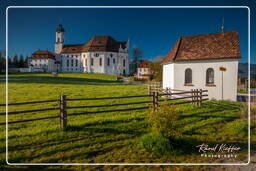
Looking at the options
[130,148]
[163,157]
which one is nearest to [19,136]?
[130,148]

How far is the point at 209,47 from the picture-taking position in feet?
41.9

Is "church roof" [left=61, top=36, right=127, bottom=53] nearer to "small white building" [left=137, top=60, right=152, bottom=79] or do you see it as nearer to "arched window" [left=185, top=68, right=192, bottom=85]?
"arched window" [left=185, top=68, right=192, bottom=85]

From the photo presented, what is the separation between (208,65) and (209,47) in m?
1.62

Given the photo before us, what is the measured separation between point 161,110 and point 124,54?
48.6ft

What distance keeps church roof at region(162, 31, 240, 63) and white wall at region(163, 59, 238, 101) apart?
43 cm

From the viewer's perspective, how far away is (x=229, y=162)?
4.11 metres

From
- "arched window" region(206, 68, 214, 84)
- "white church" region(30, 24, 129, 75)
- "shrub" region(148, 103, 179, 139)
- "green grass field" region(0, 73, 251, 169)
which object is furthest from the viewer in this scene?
"arched window" region(206, 68, 214, 84)

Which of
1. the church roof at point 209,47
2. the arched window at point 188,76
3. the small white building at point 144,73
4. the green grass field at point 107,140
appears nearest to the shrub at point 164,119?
the green grass field at point 107,140

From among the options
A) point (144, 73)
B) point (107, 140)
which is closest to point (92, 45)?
point (107, 140)


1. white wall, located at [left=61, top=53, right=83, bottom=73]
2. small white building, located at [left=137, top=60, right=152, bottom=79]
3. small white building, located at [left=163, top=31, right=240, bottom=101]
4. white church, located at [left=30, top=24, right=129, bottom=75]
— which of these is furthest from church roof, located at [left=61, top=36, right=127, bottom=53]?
small white building, located at [left=137, top=60, right=152, bottom=79]

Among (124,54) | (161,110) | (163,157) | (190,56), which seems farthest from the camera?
(124,54)

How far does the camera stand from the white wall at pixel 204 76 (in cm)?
1152

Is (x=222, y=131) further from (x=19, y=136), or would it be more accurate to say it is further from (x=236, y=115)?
(x=19, y=136)

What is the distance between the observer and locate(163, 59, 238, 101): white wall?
11516 mm
